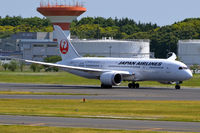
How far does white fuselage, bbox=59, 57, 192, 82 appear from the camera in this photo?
72150mm

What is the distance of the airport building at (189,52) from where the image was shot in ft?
615

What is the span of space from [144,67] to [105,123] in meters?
41.9

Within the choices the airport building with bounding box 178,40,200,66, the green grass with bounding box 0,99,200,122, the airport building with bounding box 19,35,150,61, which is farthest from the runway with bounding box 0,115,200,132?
the airport building with bounding box 178,40,200,66

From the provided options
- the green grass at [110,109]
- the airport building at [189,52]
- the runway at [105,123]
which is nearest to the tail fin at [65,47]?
the green grass at [110,109]

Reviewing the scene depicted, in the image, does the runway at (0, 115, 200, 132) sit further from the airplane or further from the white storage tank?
the white storage tank

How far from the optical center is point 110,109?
42.7 meters

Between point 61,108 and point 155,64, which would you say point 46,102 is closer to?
point 61,108

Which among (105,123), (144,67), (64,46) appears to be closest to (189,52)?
(64,46)

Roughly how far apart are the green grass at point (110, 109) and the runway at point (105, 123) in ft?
6.66

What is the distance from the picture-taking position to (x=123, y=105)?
46.5 m

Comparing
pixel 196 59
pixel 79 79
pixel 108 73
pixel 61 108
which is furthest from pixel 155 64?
pixel 196 59

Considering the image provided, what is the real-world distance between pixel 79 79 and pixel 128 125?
6390 cm

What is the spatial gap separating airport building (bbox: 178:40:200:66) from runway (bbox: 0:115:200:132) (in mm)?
154895

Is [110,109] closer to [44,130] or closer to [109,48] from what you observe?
[44,130]
